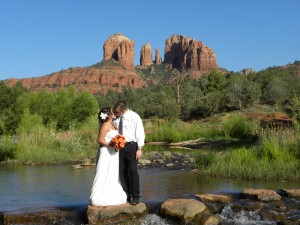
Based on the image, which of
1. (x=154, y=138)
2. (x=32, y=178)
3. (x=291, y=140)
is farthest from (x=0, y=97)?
(x=291, y=140)

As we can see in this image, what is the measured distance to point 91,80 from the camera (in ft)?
452

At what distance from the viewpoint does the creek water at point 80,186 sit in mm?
9233

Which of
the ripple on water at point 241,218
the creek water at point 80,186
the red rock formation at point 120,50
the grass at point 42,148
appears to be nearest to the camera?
the ripple on water at point 241,218

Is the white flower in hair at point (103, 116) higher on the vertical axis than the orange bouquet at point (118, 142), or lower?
higher

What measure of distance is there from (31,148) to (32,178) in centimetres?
580

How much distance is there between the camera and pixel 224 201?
875 cm

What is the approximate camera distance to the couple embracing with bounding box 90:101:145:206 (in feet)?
24.9

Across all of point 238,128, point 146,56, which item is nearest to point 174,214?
point 238,128

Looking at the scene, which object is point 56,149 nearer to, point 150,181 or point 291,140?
point 150,181

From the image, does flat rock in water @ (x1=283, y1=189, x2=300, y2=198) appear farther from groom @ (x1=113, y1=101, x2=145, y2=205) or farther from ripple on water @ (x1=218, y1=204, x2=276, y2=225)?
groom @ (x1=113, y1=101, x2=145, y2=205)

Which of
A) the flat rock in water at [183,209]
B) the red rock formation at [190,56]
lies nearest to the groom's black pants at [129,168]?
the flat rock in water at [183,209]

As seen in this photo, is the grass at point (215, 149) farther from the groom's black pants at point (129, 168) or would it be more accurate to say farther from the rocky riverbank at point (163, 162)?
the groom's black pants at point (129, 168)

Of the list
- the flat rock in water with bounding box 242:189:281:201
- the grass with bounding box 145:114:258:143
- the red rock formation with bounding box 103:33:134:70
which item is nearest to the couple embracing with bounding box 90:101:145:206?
the flat rock in water with bounding box 242:189:281:201

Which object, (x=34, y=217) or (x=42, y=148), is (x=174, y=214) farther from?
(x=42, y=148)
